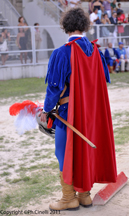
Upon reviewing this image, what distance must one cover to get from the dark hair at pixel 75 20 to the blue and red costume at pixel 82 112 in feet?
0.30

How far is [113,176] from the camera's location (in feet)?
9.27

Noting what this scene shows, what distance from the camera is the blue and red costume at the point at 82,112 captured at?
2590 millimetres

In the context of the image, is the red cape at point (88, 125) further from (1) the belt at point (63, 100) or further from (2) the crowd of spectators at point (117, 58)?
(2) the crowd of spectators at point (117, 58)

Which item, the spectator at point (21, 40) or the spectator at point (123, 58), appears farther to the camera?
the spectator at point (123, 58)

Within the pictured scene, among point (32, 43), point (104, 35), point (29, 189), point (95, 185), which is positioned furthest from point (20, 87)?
point (95, 185)

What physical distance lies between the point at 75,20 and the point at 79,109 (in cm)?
79

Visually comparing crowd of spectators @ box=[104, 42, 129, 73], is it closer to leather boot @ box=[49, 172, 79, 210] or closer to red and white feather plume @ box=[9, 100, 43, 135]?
red and white feather plume @ box=[9, 100, 43, 135]

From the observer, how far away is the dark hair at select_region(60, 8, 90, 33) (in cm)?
264

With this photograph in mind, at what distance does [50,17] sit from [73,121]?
567 inches

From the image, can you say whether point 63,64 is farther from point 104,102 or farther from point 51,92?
point 104,102

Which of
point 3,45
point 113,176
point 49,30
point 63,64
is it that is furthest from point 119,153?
point 49,30

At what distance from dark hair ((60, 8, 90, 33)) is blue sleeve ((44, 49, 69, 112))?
26 centimetres

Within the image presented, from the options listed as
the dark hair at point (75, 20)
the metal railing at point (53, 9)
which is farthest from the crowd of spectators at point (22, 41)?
the dark hair at point (75, 20)

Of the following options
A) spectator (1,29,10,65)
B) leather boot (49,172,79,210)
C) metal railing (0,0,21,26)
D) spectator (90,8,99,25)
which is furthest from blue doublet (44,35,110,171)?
metal railing (0,0,21,26)
